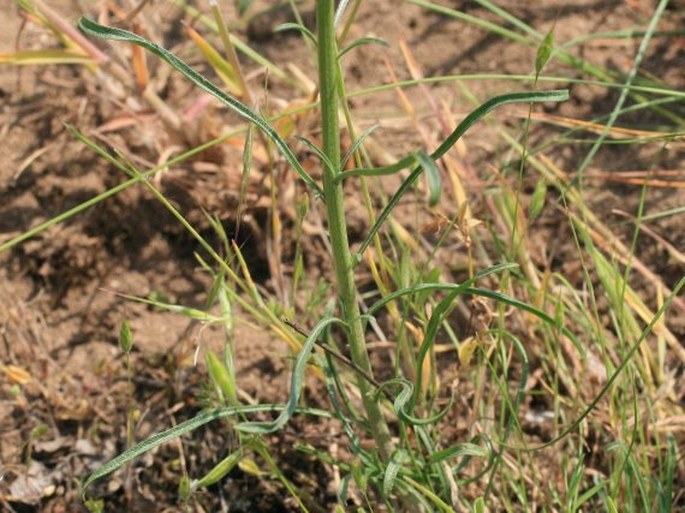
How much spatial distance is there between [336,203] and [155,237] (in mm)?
875

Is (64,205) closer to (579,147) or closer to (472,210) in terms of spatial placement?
(472,210)

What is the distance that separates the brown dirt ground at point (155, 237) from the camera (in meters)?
1.60

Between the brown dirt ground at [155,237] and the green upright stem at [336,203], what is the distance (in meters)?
0.32

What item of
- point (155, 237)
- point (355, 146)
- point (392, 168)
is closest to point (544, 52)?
point (355, 146)

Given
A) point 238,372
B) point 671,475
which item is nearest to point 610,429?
point 671,475

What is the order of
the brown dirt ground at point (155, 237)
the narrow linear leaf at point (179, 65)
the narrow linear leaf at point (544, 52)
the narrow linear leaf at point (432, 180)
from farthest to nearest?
the brown dirt ground at point (155, 237)
the narrow linear leaf at point (544, 52)
the narrow linear leaf at point (179, 65)
the narrow linear leaf at point (432, 180)

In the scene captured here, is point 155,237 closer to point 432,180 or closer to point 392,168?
point 392,168

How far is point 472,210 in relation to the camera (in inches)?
73.2

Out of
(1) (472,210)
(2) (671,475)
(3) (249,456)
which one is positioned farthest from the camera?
(1) (472,210)

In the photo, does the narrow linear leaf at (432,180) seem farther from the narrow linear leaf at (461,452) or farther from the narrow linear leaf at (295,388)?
the narrow linear leaf at (461,452)

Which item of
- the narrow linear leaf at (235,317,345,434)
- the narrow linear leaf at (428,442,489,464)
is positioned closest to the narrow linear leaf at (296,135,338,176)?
the narrow linear leaf at (235,317,345,434)

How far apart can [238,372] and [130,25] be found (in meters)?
0.70

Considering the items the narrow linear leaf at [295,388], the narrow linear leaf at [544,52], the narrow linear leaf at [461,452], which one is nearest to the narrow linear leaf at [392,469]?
the narrow linear leaf at [461,452]

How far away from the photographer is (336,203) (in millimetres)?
1072
